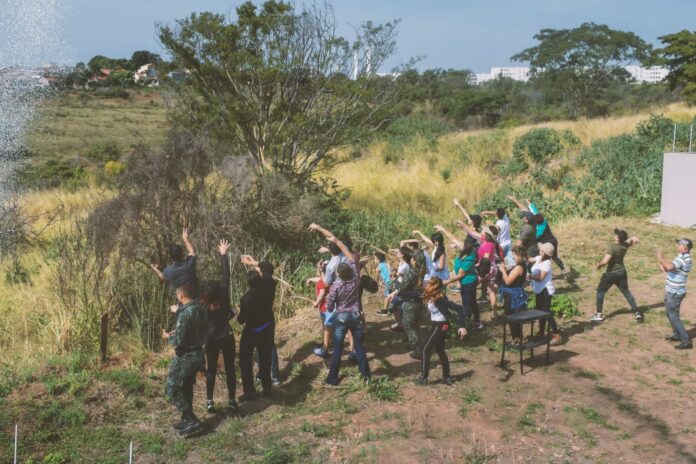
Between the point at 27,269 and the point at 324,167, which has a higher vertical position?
the point at 324,167

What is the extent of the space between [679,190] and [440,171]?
9.34 meters

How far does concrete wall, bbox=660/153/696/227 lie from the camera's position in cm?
1638

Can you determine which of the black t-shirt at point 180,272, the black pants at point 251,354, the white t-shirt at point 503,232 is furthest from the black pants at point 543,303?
the black t-shirt at point 180,272

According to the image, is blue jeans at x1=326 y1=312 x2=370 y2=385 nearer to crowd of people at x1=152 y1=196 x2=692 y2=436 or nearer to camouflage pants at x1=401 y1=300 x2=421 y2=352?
crowd of people at x1=152 y1=196 x2=692 y2=436

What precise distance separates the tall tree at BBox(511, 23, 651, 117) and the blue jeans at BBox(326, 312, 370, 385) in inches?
1593

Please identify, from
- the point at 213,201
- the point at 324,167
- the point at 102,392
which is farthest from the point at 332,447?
the point at 324,167

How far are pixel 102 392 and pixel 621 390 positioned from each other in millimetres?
5731

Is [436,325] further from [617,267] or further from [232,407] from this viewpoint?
[617,267]

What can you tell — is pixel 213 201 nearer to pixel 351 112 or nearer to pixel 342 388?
pixel 342 388

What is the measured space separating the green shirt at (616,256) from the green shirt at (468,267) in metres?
2.03

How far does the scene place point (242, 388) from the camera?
7.80m

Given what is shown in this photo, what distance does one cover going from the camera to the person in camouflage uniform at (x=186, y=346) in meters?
6.29

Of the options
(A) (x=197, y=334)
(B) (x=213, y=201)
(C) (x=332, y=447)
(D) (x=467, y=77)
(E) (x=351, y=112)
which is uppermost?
(D) (x=467, y=77)

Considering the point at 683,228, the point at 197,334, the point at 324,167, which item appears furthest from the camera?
the point at 324,167
